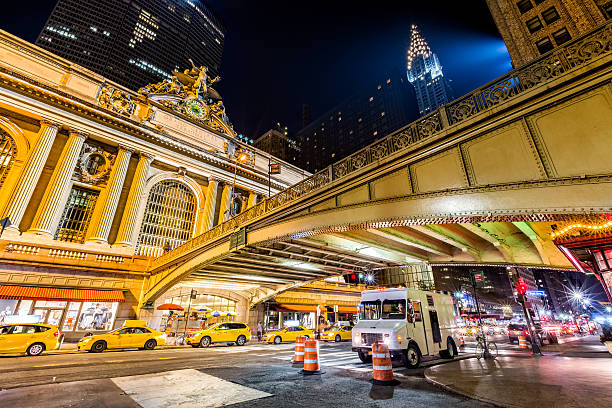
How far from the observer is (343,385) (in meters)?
6.87

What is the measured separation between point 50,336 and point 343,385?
647 inches

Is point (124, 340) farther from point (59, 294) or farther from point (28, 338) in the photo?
point (59, 294)

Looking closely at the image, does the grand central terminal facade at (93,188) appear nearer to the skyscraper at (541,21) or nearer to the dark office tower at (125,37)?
the skyscraper at (541,21)

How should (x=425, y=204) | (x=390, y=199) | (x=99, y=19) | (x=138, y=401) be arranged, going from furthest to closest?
1. (x=99, y=19)
2. (x=390, y=199)
3. (x=425, y=204)
4. (x=138, y=401)

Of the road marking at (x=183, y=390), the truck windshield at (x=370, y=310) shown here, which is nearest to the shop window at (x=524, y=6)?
the truck windshield at (x=370, y=310)

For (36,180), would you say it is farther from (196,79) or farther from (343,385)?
(343,385)

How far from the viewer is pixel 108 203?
25.0m

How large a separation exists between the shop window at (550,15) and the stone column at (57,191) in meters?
45.8

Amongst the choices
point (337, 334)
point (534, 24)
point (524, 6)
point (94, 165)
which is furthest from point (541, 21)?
point (94, 165)

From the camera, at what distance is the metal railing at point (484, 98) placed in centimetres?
467

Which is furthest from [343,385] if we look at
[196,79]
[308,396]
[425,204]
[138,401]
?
[196,79]

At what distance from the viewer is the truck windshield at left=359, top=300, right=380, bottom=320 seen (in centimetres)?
1159

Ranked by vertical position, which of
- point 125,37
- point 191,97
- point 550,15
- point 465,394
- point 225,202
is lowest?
point 465,394

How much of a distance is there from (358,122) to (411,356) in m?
86.6
